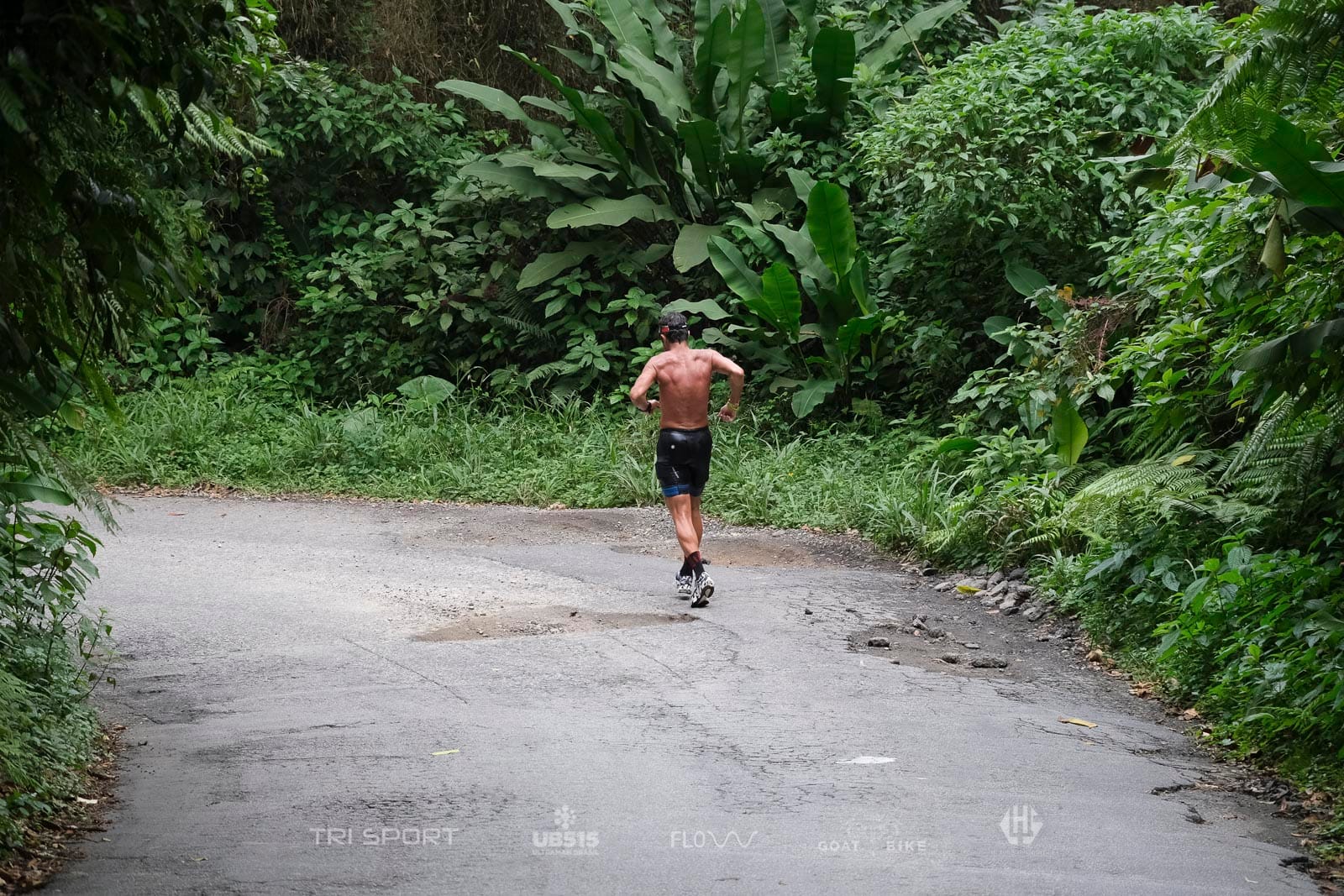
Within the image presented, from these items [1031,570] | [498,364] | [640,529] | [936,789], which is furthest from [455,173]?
[936,789]

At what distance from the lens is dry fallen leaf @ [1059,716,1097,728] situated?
6332 mm

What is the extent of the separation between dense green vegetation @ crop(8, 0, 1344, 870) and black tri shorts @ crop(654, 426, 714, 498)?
208 centimetres

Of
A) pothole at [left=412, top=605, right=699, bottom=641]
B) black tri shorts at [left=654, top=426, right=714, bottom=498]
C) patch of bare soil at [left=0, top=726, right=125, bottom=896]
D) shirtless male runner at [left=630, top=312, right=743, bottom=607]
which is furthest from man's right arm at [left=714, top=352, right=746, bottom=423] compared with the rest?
patch of bare soil at [left=0, top=726, right=125, bottom=896]

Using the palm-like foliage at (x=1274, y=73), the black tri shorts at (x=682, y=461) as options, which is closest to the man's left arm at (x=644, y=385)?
the black tri shorts at (x=682, y=461)

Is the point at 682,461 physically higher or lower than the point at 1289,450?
lower

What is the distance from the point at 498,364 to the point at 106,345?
12.1 meters

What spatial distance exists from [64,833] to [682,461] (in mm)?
4999

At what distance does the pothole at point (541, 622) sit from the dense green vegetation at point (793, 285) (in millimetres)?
2314

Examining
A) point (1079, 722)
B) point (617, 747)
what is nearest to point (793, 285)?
point (1079, 722)

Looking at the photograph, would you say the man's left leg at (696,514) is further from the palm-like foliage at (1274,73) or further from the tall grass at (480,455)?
the palm-like foliage at (1274,73)

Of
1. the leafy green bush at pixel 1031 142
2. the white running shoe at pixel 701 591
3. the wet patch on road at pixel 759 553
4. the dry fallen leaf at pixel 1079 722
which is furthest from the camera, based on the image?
the leafy green bush at pixel 1031 142

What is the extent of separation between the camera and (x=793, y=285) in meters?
13.0

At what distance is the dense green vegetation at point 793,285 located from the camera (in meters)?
5.35

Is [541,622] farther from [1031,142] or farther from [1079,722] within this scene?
[1031,142]
